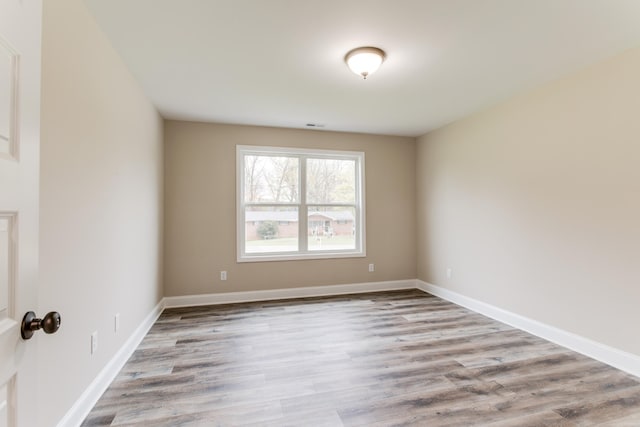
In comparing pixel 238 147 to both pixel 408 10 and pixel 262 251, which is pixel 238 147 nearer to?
pixel 262 251

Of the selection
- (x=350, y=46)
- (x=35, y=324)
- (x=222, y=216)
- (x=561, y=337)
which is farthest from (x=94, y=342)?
(x=561, y=337)

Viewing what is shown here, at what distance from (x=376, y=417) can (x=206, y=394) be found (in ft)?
3.74

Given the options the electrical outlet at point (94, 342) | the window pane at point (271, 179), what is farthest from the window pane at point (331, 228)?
the electrical outlet at point (94, 342)

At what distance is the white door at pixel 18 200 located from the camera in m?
0.74

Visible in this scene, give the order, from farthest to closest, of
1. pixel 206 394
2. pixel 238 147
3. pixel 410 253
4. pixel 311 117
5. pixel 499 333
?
pixel 410 253 → pixel 238 147 → pixel 311 117 → pixel 499 333 → pixel 206 394

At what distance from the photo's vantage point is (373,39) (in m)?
2.27

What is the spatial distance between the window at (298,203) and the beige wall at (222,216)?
116 millimetres

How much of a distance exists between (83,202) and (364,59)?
2202mm

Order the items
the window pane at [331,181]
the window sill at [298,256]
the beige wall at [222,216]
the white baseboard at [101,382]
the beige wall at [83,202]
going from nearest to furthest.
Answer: the beige wall at [83,202] → the white baseboard at [101,382] → the beige wall at [222,216] → the window sill at [298,256] → the window pane at [331,181]

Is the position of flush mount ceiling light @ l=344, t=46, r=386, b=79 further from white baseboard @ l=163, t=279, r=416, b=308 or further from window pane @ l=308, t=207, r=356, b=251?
white baseboard @ l=163, t=279, r=416, b=308

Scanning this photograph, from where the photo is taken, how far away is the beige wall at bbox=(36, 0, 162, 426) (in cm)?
152

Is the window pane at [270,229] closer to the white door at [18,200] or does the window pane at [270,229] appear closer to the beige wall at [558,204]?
the beige wall at [558,204]

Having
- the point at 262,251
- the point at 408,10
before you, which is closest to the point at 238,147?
the point at 262,251

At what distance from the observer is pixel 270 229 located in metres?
4.48
